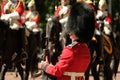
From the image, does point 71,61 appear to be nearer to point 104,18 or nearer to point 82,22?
point 82,22

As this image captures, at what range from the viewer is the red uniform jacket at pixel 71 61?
5.17m

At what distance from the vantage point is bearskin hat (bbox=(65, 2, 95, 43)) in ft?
17.3

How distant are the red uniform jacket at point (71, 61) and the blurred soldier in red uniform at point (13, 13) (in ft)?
30.5

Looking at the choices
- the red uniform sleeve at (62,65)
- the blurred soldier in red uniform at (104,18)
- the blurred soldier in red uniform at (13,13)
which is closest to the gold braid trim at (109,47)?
the blurred soldier in red uniform at (104,18)

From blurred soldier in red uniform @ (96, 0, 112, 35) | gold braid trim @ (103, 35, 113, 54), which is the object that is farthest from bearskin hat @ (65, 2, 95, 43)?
blurred soldier in red uniform @ (96, 0, 112, 35)

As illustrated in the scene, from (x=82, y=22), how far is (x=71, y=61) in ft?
1.36

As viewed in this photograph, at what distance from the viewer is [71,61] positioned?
17.0 feet

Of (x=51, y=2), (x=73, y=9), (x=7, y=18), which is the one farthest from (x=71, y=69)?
(x=51, y=2)

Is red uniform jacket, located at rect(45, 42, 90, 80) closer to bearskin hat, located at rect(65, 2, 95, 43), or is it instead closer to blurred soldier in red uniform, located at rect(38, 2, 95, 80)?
blurred soldier in red uniform, located at rect(38, 2, 95, 80)

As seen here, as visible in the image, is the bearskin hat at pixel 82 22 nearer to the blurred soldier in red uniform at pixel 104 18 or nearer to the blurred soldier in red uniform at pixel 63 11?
the blurred soldier in red uniform at pixel 63 11

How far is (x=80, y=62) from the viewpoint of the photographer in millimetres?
5289

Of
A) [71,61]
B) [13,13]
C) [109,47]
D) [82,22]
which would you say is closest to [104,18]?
[109,47]

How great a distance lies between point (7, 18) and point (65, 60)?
955 centimetres

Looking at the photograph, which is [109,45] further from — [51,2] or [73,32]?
[51,2]
